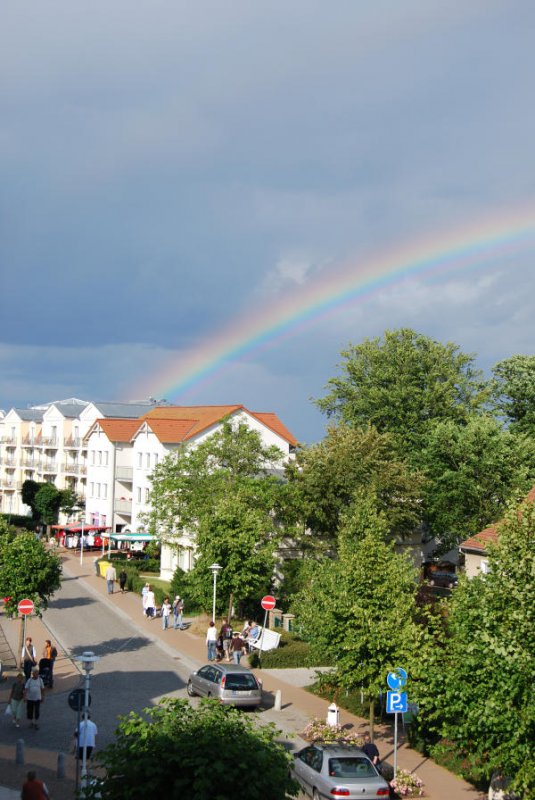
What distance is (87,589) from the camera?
50.8 meters

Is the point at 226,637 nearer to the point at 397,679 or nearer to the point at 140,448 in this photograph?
the point at 397,679

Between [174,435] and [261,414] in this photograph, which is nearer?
[174,435]

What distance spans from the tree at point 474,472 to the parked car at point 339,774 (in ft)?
95.5

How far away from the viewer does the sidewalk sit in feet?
63.4

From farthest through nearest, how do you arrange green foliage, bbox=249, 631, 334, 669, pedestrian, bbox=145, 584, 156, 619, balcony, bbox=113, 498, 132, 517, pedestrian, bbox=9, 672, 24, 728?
1. balcony, bbox=113, 498, 132, 517
2. pedestrian, bbox=145, 584, 156, 619
3. green foliage, bbox=249, 631, 334, 669
4. pedestrian, bbox=9, 672, 24, 728

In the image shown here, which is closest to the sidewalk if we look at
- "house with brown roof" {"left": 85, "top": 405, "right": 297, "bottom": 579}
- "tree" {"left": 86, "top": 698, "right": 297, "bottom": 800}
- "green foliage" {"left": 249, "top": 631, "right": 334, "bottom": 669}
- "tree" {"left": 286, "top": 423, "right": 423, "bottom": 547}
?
"green foliage" {"left": 249, "top": 631, "right": 334, "bottom": 669}

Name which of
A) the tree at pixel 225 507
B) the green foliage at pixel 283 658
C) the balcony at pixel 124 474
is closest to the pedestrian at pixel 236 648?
the green foliage at pixel 283 658

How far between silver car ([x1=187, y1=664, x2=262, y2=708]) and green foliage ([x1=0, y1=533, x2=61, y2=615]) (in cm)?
773

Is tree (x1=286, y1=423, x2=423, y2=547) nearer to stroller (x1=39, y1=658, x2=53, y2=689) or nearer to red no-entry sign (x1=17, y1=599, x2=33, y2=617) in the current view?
stroller (x1=39, y1=658, x2=53, y2=689)

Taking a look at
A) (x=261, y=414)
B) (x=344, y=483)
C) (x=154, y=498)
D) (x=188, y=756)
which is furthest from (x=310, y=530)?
(x=188, y=756)

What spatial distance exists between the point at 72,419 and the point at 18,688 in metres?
73.2

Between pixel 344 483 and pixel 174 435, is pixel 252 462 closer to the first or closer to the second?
pixel 344 483

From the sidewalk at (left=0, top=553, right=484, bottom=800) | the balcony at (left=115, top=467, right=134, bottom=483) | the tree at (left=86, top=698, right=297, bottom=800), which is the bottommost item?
the sidewalk at (left=0, top=553, right=484, bottom=800)

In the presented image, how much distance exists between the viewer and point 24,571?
98.3ft
